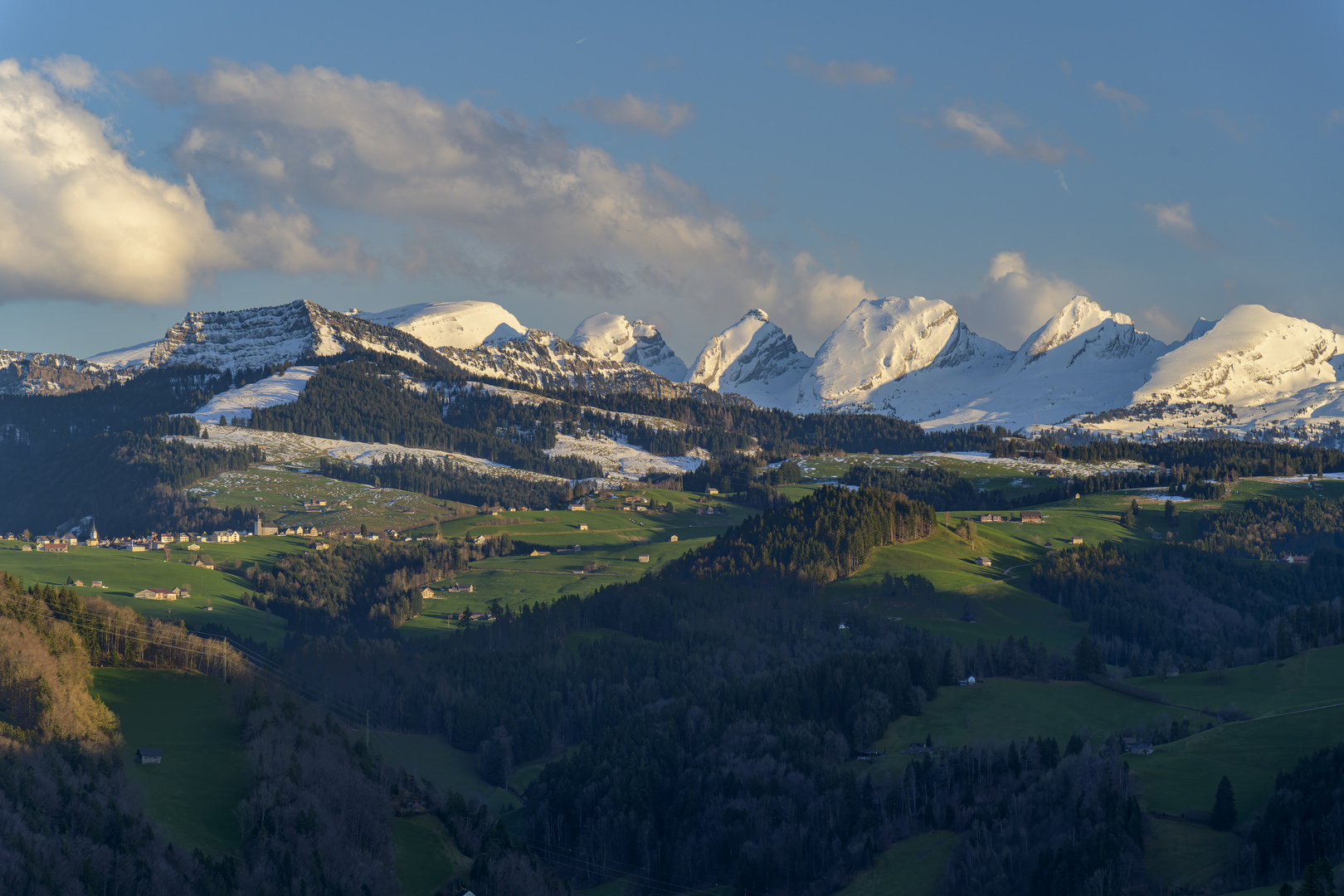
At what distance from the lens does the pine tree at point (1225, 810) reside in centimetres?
10875

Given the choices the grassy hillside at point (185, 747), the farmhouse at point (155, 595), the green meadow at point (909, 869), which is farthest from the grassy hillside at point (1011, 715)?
the farmhouse at point (155, 595)

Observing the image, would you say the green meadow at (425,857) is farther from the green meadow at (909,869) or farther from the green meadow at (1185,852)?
the green meadow at (1185,852)

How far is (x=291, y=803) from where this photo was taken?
111 metres

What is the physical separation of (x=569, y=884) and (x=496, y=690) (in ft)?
162

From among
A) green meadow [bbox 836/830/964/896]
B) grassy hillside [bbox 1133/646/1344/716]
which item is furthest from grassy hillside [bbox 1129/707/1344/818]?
green meadow [bbox 836/830/964/896]

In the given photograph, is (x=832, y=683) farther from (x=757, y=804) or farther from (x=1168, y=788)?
(x=1168, y=788)

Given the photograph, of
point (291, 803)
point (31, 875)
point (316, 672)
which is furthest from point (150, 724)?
point (316, 672)

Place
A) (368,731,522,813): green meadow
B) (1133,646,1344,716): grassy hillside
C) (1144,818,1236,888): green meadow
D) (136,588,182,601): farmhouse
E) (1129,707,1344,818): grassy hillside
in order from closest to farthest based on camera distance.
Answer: (1144,818,1236,888): green meadow → (1129,707,1344,818): grassy hillside → (1133,646,1344,716): grassy hillside → (368,731,522,813): green meadow → (136,588,182,601): farmhouse

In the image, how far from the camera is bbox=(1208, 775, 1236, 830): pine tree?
109 meters

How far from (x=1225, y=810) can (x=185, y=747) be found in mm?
87151

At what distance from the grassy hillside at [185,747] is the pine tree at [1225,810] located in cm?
7613

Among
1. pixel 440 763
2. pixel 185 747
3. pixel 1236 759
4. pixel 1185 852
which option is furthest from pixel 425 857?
pixel 1236 759

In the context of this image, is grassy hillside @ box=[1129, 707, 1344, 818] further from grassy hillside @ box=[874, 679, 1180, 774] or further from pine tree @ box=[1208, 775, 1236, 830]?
grassy hillside @ box=[874, 679, 1180, 774]

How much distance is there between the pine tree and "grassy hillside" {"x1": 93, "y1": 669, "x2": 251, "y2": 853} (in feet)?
250
